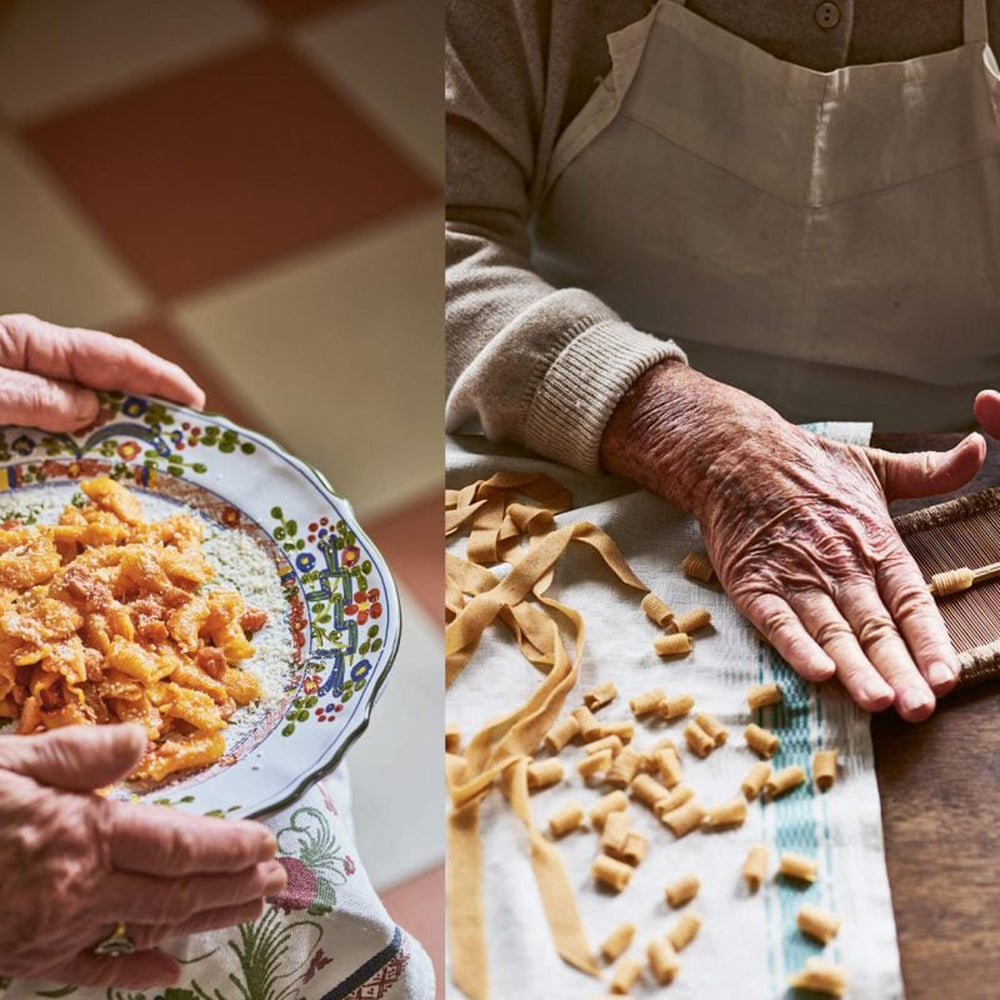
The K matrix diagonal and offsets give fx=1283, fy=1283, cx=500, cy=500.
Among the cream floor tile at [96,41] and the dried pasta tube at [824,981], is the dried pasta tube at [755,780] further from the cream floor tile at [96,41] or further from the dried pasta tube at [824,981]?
the cream floor tile at [96,41]

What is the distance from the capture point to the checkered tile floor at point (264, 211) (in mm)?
816

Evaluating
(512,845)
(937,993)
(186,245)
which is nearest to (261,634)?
(512,845)

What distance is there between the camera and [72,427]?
579 millimetres

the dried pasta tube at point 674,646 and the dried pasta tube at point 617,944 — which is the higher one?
the dried pasta tube at point 674,646

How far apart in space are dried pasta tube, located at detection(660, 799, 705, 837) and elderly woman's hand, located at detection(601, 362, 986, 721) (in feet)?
0.27

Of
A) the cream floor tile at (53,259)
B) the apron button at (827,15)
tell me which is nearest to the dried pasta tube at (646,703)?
the apron button at (827,15)

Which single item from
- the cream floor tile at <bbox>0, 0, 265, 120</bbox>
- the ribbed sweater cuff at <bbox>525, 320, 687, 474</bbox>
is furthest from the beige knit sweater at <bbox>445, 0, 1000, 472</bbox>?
the cream floor tile at <bbox>0, 0, 265, 120</bbox>

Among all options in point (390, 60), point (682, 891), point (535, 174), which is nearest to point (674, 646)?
point (682, 891)

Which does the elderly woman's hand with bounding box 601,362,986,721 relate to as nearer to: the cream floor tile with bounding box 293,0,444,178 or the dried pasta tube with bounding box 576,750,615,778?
the dried pasta tube with bounding box 576,750,615,778

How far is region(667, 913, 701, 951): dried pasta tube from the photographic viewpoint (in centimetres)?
41

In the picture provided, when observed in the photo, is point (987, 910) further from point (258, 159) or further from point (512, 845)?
point (258, 159)

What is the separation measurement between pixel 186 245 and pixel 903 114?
56 cm

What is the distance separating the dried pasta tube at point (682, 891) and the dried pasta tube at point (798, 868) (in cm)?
3

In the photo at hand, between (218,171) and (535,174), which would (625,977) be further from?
(218,171)
